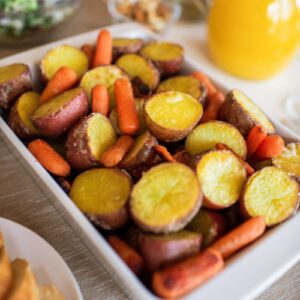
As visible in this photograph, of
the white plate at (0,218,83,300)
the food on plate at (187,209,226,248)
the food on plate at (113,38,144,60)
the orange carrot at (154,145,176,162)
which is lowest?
the white plate at (0,218,83,300)

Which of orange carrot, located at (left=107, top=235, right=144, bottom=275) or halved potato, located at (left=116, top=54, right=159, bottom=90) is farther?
halved potato, located at (left=116, top=54, right=159, bottom=90)

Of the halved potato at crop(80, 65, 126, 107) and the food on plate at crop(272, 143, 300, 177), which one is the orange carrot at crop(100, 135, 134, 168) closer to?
the halved potato at crop(80, 65, 126, 107)

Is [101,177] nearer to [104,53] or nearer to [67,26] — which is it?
[104,53]

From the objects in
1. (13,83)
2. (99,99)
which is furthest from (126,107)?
(13,83)

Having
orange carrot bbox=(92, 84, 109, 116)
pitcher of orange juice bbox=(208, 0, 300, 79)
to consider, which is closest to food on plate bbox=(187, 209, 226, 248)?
orange carrot bbox=(92, 84, 109, 116)

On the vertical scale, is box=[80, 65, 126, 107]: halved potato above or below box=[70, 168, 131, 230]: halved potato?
above

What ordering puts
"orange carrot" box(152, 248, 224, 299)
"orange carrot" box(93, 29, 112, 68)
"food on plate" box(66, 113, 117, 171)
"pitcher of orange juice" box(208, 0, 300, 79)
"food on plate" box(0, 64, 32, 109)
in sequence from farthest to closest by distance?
"pitcher of orange juice" box(208, 0, 300, 79) < "orange carrot" box(93, 29, 112, 68) < "food on plate" box(0, 64, 32, 109) < "food on plate" box(66, 113, 117, 171) < "orange carrot" box(152, 248, 224, 299)

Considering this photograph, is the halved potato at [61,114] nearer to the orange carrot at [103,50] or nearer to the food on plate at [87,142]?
the food on plate at [87,142]
